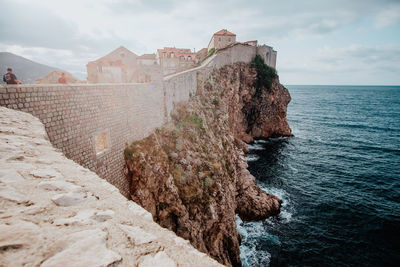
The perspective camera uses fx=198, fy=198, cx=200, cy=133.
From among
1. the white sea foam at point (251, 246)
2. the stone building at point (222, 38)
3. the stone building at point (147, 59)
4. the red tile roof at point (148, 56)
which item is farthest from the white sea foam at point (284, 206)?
the red tile roof at point (148, 56)

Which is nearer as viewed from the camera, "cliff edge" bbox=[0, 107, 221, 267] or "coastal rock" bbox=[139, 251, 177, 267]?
"cliff edge" bbox=[0, 107, 221, 267]

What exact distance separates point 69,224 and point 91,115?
24.1 ft

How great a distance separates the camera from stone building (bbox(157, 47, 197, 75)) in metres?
46.6

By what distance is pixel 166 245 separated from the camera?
2.23 meters

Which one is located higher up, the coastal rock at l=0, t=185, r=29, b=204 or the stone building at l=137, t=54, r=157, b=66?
the stone building at l=137, t=54, r=157, b=66

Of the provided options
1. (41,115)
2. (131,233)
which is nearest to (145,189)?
(41,115)

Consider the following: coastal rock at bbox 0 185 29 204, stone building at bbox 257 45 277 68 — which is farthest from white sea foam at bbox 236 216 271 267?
stone building at bbox 257 45 277 68

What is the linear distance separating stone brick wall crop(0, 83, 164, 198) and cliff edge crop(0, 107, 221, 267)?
3399mm

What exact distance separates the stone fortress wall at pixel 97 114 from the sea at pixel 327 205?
511 inches

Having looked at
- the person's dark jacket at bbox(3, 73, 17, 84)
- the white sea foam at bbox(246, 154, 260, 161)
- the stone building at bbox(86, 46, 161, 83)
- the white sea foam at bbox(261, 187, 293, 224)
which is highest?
the stone building at bbox(86, 46, 161, 83)

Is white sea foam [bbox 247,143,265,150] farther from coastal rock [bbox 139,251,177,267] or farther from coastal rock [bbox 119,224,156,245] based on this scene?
coastal rock [bbox 139,251,177,267]

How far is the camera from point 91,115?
844 centimetres

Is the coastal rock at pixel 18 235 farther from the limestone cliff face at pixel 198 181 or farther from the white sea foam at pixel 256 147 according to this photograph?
the white sea foam at pixel 256 147

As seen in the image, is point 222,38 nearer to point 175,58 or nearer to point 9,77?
point 175,58
